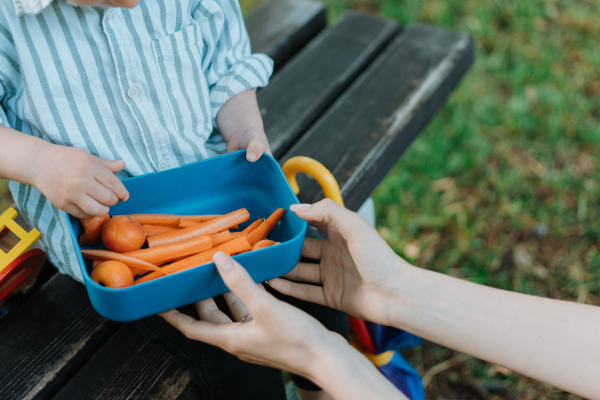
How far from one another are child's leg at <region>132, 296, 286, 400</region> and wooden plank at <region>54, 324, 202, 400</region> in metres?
0.04

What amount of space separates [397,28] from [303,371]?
68.0 inches

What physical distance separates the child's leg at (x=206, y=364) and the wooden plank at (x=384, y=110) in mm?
605

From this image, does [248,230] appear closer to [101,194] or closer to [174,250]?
[174,250]

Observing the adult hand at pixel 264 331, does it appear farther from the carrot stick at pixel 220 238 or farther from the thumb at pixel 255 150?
the thumb at pixel 255 150

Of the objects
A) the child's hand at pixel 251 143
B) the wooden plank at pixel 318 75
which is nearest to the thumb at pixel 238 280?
the child's hand at pixel 251 143

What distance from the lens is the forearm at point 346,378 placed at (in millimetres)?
1018

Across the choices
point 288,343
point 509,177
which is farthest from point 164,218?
point 509,177

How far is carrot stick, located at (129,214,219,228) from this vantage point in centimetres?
122

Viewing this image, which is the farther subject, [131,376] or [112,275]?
[131,376]

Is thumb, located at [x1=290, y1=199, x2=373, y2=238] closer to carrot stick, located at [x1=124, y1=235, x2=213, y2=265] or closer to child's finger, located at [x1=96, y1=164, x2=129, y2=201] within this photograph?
carrot stick, located at [x1=124, y1=235, x2=213, y2=265]

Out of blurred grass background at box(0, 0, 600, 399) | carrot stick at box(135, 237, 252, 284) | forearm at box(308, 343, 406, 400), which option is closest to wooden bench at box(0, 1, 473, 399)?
carrot stick at box(135, 237, 252, 284)

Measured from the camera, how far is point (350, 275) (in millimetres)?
1316

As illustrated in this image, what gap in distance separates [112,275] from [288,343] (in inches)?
15.7

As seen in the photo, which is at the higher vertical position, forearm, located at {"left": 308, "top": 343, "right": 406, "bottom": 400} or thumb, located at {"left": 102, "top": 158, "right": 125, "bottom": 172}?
thumb, located at {"left": 102, "top": 158, "right": 125, "bottom": 172}
